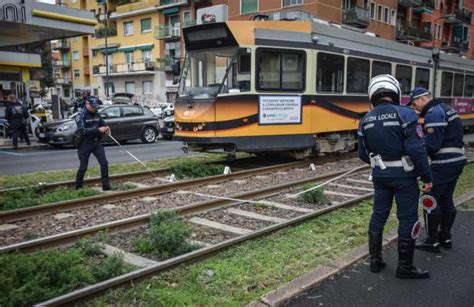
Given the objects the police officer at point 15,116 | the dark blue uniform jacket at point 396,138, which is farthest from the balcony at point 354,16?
the dark blue uniform jacket at point 396,138

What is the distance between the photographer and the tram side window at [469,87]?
20578mm

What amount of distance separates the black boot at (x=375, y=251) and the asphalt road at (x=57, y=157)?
32.2 feet

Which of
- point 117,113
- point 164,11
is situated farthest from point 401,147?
point 164,11

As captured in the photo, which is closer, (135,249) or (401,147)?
(401,147)

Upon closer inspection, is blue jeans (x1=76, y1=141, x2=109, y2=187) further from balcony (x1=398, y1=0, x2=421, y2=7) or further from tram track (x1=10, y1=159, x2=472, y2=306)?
balcony (x1=398, y1=0, x2=421, y2=7)

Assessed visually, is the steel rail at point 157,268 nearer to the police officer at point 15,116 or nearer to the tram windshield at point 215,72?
the tram windshield at point 215,72

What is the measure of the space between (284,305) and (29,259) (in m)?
2.48

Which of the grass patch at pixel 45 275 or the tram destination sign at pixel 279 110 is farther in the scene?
the tram destination sign at pixel 279 110

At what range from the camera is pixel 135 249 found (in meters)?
5.45

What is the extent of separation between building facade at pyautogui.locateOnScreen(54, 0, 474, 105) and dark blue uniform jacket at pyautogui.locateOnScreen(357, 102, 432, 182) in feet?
131

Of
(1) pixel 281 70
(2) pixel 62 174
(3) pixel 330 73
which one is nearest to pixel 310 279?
(1) pixel 281 70

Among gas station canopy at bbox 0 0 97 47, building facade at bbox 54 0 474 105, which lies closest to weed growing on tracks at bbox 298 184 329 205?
gas station canopy at bbox 0 0 97 47

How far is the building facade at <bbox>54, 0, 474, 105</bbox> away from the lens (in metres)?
48.0

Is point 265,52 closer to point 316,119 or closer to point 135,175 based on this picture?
point 316,119
